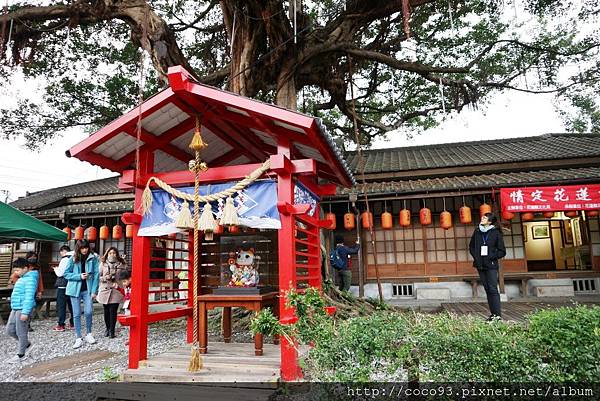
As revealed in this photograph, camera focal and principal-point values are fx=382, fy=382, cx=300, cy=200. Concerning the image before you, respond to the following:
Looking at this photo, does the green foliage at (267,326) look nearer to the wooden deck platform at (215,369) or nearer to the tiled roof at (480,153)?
the wooden deck platform at (215,369)

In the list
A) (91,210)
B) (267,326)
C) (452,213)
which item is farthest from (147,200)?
(452,213)

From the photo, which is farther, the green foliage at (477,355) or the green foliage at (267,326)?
the green foliage at (267,326)

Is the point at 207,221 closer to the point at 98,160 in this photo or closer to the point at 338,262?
the point at 98,160

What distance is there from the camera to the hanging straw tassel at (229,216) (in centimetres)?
432

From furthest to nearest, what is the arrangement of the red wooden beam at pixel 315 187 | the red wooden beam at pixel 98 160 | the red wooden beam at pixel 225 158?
A: 1. the red wooden beam at pixel 225 158
2. the red wooden beam at pixel 315 187
3. the red wooden beam at pixel 98 160

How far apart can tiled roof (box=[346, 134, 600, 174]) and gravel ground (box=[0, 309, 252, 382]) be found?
7607 mm

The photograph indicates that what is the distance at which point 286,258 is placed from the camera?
4.26 meters

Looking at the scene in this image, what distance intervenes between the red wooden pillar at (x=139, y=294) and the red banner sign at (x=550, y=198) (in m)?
8.88

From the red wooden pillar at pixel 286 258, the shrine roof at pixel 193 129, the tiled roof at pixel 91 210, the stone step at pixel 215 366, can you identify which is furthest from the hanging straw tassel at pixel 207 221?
the tiled roof at pixel 91 210

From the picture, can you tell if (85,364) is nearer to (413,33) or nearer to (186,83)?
(186,83)

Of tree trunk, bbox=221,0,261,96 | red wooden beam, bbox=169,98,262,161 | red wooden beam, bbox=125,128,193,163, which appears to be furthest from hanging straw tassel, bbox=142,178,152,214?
tree trunk, bbox=221,0,261,96

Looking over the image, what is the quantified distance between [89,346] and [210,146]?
13.4 feet

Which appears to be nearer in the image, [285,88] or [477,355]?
[477,355]

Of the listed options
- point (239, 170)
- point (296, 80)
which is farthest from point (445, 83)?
point (239, 170)
